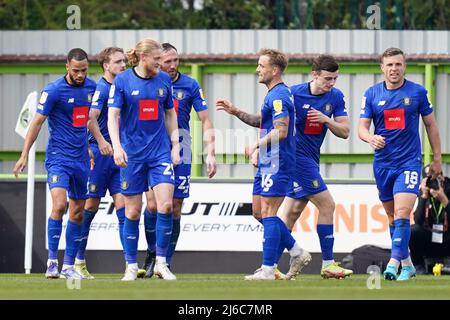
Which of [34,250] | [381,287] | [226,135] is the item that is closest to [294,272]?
[381,287]

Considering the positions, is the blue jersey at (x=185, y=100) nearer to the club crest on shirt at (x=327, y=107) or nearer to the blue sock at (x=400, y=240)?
the club crest on shirt at (x=327, y=107)

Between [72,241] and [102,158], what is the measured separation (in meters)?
1.26

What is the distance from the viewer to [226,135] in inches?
1080

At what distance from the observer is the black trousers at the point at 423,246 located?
Answer: 1909 centimetres

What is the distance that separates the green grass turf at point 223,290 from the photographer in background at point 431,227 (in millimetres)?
3858

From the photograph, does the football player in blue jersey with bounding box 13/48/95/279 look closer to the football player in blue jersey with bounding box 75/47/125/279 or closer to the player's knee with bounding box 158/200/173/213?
the football player in blue jersey with bounding box 75/47/125/279

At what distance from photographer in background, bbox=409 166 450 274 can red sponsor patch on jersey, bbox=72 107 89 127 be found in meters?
5.13

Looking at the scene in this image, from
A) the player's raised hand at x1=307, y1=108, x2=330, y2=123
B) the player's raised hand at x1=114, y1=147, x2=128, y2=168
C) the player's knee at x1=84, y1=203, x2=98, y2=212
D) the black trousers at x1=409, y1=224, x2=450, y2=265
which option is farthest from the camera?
the black trousers at x1=409, y1=224, x2=450, y2=265

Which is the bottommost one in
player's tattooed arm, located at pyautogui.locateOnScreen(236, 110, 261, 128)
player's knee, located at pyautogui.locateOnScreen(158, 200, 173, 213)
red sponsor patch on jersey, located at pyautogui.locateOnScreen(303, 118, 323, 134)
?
player's knee, located at pyautogui.locateOnScreen(158, 200, 173, 213)

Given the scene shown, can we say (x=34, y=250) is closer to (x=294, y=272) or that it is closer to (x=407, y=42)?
(x=294, y=272)

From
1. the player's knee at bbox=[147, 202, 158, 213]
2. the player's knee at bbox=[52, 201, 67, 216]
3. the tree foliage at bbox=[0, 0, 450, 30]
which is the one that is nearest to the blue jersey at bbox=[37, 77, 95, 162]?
the player's knee at bbox=[52, 201, 67, 216]

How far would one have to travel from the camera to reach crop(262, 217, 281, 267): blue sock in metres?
15.1

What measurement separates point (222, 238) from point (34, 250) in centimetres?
286

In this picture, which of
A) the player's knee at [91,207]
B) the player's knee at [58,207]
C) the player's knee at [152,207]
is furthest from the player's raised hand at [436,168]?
the player's knee at [91,207]
